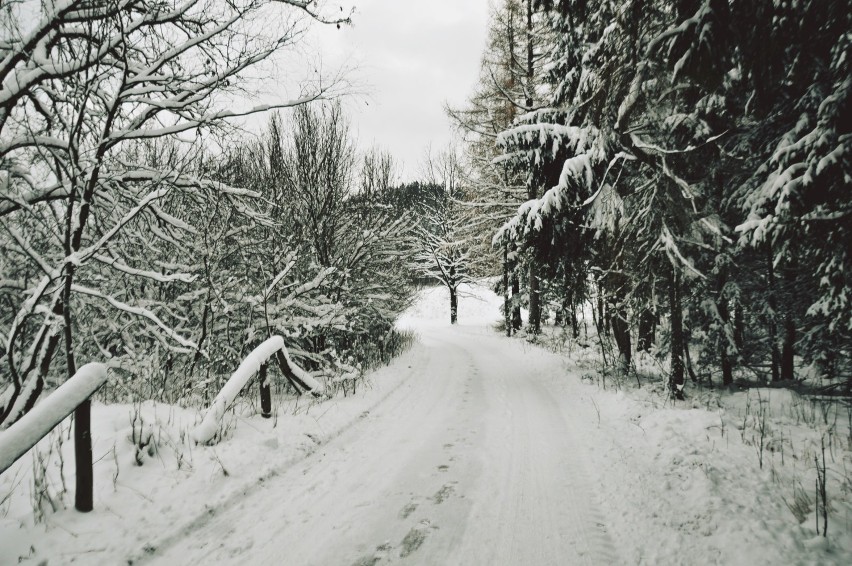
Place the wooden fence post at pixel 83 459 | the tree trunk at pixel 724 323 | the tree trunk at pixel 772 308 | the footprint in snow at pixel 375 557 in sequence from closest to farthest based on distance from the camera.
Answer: the footprint in snow at pixel 375 557, the wooden fence post at pixel 83 459, the tree trunk at pixel 772 308, the tree trunk at pixel 724 323

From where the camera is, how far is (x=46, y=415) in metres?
2.71

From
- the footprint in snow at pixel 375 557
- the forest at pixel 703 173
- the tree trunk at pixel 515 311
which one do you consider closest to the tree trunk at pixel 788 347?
the forest at pixel 703 173

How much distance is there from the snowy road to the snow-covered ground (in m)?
0.02

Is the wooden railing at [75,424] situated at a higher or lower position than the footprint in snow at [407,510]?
higher

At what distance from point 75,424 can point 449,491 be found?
3.31 metres

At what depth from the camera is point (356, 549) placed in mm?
3086

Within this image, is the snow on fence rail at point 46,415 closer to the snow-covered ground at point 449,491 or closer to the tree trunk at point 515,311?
the snow-covered ground at point 449,491

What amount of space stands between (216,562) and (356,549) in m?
1.02

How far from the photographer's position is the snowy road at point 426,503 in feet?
10.0

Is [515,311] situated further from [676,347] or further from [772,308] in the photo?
[676,347]

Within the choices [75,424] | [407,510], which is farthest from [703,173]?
[75,424]

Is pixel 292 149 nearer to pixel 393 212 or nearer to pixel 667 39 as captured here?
pixel 393 212

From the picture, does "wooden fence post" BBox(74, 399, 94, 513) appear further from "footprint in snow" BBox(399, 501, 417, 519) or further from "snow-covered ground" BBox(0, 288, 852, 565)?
"footprint in snow" BBox(399, 501, 417, 519)

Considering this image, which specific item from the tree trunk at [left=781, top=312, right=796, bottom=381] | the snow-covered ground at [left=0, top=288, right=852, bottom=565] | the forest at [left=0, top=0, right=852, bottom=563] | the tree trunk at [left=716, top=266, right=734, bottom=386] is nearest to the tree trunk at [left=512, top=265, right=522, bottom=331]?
the forest at [left=0, top=0, right=852, bottom=563]
